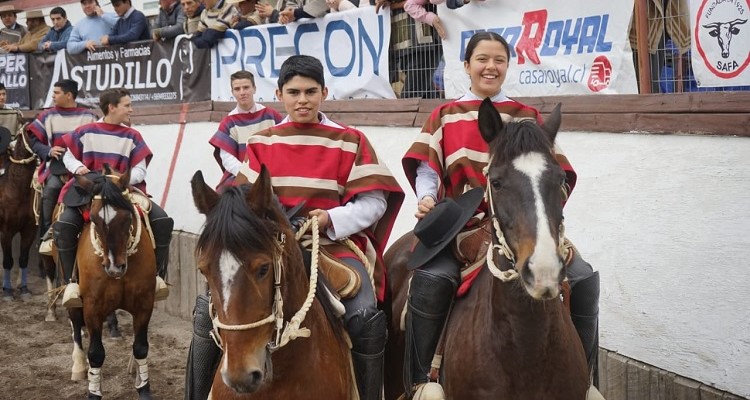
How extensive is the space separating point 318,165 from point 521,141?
126 centimetres

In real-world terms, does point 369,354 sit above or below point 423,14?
below

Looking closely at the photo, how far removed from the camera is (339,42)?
8.88 metres

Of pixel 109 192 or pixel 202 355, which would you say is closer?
pixel 202 355

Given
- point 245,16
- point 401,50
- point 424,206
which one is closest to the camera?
point 424,206

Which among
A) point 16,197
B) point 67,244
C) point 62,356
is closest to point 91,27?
point 16,197

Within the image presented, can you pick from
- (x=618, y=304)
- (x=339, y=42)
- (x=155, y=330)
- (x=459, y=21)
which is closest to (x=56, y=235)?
(x=155, y=330)

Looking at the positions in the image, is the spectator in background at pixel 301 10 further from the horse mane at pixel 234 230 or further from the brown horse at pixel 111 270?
the horse mane at pixel 234 230

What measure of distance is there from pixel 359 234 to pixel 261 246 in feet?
4.04

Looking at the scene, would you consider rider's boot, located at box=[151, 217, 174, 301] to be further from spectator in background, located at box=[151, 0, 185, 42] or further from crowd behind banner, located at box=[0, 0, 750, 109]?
spectator in background, located at box=[151, 0, 185, 42]

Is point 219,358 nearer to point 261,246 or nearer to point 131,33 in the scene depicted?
point 261,246

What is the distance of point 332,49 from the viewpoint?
897 centimetres

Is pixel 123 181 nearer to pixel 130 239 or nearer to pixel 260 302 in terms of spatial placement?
pixel 130 239

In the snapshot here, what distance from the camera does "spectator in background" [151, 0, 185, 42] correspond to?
11633 millimetres

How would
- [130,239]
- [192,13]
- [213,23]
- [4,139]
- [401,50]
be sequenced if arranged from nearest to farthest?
[130,239]
[401,50]
[213,23]
[192,13]
[4,139]
